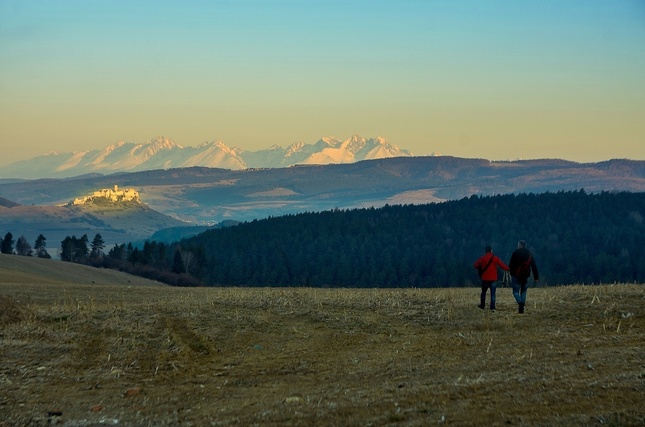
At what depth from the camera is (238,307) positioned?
26750 millimetres

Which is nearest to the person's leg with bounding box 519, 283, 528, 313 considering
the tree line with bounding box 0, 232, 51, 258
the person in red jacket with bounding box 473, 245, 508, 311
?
the person in red jacket with bounding box 473, 245, 508, 311

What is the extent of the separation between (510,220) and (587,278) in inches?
2157

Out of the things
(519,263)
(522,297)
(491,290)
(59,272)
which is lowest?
(59,272)

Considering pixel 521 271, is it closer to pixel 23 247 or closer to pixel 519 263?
pixel 519 263

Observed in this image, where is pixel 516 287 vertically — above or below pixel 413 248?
above

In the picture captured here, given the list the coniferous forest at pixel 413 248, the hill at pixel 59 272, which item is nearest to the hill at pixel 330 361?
the hill at pixel 59 272

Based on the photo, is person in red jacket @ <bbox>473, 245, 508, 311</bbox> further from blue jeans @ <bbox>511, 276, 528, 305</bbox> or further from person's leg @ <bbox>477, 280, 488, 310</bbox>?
blue jeans @ <bbox>511, 276, 528, 305</bbox>

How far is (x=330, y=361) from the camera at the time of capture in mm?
19688

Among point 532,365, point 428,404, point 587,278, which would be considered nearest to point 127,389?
point 428,404

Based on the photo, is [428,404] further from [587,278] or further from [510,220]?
[510,220]

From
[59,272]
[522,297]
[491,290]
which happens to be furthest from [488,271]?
[59,272]

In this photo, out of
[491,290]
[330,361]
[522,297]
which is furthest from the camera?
[491,290]

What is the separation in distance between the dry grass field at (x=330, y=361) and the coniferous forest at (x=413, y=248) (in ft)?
293

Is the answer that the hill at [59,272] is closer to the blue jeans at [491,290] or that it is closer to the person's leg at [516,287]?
the blue jeans at [491,290]
